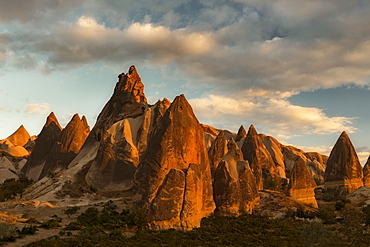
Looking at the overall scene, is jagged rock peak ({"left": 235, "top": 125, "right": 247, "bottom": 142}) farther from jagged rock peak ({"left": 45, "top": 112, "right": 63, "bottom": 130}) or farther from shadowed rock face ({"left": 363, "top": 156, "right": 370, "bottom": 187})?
jagged rock peak ({"left": 45, "top": 112, "right": 63, "bottom": 130})

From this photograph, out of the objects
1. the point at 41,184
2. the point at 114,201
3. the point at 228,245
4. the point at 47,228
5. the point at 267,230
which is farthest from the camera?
the point at 41,184

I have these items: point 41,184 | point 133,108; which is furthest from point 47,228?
point 133,108

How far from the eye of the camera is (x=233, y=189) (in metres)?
35.9

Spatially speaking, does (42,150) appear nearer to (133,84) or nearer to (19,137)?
(133,84)

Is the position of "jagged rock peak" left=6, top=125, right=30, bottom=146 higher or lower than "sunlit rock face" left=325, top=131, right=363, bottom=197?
higher

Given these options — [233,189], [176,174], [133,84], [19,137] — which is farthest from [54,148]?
[19,137]

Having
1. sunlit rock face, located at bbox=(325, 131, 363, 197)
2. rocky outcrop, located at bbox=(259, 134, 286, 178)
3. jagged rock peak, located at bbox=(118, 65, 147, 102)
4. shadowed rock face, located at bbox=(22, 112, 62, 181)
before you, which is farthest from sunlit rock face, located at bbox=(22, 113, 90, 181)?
sunlit rock face, located at bbox=(325, 131, 363, 197)

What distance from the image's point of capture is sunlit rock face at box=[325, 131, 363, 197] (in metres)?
55.3

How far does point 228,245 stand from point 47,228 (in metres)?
13.6

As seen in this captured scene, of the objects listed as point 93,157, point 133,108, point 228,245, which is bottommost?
point 228,245

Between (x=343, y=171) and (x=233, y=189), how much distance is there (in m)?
28.2

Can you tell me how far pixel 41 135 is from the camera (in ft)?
214

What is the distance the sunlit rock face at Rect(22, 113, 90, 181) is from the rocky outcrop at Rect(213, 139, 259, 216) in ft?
104

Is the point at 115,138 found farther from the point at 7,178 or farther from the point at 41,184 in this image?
the point at 7,178
